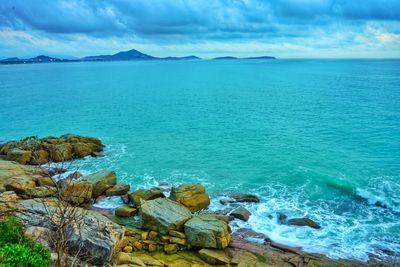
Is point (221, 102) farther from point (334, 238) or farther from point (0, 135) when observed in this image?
point (334, 238)

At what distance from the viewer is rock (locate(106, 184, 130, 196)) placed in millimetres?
38175

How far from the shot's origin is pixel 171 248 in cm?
2738

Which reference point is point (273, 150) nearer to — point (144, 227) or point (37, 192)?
point (144, 227)

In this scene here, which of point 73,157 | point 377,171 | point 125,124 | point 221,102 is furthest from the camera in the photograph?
point 221,102

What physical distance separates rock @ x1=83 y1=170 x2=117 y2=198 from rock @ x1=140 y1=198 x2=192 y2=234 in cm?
883

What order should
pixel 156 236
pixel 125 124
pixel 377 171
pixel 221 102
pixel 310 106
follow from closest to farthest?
pixel 156 236, pixel 377 171, pixel 125 124, pixel 310 106, pixel 221 102

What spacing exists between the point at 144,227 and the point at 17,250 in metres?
14.3

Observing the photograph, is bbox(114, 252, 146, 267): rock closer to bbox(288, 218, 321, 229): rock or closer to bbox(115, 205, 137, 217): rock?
bbox(115, 205, 137, 217): rock

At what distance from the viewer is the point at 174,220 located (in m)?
28.9

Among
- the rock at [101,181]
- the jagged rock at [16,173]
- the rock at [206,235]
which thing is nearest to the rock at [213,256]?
the rock at [206,235]

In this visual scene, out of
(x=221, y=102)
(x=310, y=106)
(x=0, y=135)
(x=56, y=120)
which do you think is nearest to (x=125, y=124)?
(x=56, y=120)

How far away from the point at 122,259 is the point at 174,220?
6.10m

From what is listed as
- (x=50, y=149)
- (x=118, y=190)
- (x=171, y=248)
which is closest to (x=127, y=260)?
(x=171, y=248)

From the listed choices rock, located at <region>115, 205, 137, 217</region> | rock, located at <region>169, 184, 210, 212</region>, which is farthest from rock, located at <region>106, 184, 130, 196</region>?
rock, located at <region>169, 184, 210, 212</region>
